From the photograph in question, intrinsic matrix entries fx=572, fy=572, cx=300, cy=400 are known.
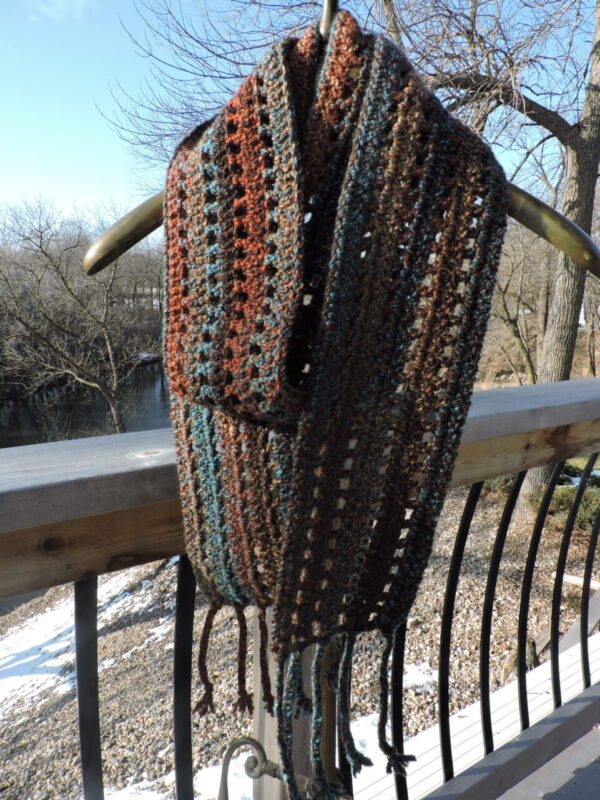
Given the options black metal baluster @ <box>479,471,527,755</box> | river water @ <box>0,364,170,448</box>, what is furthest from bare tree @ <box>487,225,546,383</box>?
black metal baluster @ <box>479,471,527,755</box>

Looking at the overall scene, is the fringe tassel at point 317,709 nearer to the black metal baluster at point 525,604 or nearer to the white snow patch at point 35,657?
the black metal baluster at point 525,604

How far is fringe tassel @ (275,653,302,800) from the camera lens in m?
0.71

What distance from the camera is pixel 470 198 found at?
2.27 ft

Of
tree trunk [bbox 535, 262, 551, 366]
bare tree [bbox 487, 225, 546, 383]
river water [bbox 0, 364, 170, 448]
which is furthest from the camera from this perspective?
river water [bbox 0, 364, 170, 448]

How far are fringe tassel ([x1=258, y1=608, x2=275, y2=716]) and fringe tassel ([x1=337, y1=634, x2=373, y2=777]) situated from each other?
0.12 m

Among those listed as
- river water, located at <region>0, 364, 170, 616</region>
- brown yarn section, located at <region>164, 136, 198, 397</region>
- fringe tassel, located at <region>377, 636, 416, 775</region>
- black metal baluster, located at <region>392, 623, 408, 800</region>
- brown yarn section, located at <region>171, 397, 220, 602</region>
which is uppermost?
brown yarn section, located at <region>164, 136, 198, 397</region>

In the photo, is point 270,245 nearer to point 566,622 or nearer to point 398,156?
point 398,156

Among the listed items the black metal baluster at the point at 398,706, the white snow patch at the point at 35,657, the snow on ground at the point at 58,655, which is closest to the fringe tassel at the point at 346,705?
the black metal baluster at the point at 398,706

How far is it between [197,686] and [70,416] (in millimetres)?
12322

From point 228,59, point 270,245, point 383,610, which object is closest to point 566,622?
point 383,610

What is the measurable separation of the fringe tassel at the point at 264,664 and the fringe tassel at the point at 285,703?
0.30 feet

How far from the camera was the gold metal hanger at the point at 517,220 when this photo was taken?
711mm

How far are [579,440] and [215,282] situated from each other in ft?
3.16

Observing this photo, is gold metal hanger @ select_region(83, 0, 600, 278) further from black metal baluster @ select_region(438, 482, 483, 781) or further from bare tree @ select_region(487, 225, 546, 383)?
bare tree @ select_region(487, 225, 546, 383)
